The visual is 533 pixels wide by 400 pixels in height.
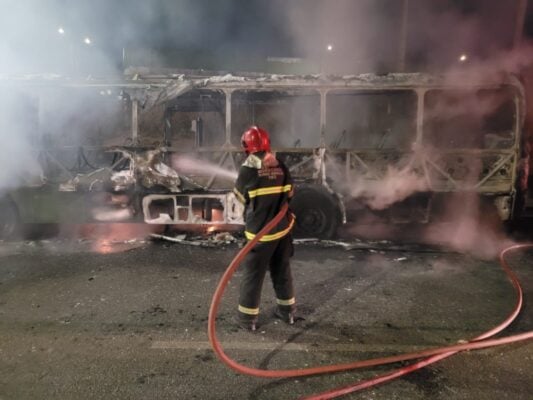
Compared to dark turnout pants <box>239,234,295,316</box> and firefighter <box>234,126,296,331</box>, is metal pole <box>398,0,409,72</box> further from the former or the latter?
dark turnout pants <box>239,234,295,316</box>

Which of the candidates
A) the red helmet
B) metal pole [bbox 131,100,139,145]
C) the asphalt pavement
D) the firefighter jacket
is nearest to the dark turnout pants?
the firefighter jacket

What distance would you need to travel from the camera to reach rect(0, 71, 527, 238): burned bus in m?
6.31

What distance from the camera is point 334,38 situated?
41.1ft

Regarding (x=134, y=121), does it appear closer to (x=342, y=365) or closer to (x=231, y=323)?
(x=231, y=323)

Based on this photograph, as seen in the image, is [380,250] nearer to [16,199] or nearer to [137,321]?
[137,321]

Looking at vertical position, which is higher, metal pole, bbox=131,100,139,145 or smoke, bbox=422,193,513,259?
metal pole, bbox=131,100,139,145

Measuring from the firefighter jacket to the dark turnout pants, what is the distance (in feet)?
0.33

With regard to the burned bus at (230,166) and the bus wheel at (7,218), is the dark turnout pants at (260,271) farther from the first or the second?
the bus wheel at (7,218)

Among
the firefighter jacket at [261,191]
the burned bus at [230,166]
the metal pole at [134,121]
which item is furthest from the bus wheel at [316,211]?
the firefighter jacket at [261,191]

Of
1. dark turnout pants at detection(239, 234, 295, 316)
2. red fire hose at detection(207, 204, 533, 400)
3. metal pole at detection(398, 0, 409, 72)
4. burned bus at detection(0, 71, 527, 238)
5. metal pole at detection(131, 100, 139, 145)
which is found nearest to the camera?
red fire hose at detection(207, 204, 533, 400)

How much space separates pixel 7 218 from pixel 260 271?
4.98m

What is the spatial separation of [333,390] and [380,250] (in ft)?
12.2

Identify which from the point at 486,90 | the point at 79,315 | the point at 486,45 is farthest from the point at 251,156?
the point at 486,45

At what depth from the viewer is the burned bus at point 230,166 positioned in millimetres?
6312
